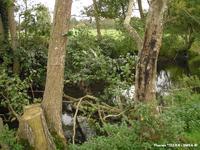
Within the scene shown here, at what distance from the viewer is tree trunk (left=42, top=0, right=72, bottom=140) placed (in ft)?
27.3

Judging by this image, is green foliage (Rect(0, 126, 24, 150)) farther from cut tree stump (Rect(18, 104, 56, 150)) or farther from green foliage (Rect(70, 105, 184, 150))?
green foliage (Rect(70, 105, 184, 150))

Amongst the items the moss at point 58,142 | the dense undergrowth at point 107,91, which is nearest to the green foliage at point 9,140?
the dense undergrowth at point 107,91

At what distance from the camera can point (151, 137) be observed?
706cm

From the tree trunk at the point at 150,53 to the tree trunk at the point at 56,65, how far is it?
1.86 meters

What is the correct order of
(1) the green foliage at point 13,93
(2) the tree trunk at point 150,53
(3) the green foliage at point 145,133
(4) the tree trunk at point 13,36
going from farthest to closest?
(4) the tree trunk at point 13,36 < (1) the green foliage at point 13,93 < (2) the tree trunk at point 150,53 < (3) the green foliage at point 145,133

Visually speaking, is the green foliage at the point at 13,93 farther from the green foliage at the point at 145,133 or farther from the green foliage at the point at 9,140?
the green foliage at the point at 145,133

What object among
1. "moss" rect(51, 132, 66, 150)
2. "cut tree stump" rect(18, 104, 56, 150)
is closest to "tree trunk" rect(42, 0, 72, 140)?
"moss" rect(51, 132, 66, 150)

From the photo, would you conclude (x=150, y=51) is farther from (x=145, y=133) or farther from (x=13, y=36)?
(x=13, y=36)

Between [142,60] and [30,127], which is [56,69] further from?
[142,60]

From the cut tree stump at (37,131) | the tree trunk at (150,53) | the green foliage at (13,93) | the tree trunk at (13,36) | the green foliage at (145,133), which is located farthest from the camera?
the tree trunk at (13,36)

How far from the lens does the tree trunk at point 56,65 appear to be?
27.3 ft

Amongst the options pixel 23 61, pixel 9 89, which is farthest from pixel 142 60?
pixel 23 61

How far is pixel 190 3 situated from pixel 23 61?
1083 centimetres

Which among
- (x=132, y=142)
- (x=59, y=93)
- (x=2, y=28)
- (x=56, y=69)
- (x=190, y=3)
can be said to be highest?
(x=190, y=3)
